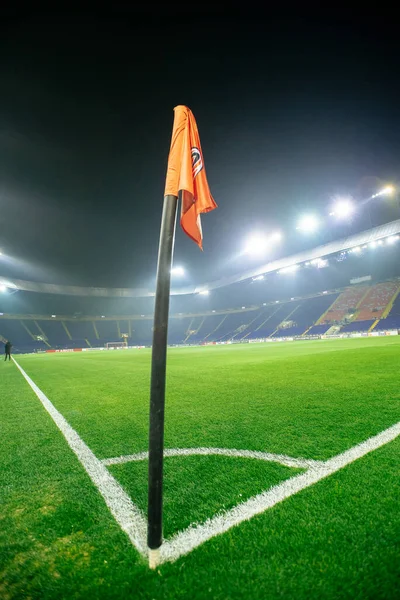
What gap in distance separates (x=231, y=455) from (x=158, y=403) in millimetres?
1360

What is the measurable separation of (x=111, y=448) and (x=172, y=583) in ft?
5.69

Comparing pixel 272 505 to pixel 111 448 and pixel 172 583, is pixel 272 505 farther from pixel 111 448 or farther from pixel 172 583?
pixel 111 448

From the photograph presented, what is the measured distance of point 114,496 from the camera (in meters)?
1.71

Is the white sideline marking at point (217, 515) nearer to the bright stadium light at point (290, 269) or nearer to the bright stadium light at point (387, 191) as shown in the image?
the bright stadium light at point (387, 191)

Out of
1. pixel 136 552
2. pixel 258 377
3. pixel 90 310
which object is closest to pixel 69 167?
pixel 258 377

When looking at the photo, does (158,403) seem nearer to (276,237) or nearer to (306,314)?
(276,237)

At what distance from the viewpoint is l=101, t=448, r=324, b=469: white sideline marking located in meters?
1.97

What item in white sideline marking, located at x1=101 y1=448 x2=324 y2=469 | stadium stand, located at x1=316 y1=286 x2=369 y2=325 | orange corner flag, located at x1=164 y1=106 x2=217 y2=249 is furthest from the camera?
stadium stand, located at x1=316 y1=286 x2=369 y2=325

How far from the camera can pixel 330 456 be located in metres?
2.04

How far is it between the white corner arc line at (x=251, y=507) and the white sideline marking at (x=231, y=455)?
11cm

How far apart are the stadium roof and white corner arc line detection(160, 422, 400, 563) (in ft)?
113

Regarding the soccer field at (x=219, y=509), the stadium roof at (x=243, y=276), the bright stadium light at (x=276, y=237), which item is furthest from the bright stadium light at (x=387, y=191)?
the soccer field at (x=219, y=509)

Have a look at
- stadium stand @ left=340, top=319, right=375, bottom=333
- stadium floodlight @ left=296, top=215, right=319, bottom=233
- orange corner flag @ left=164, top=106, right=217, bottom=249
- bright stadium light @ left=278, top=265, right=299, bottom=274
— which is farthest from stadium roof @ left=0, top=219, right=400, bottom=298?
orange corner flag @ left=164, top=106, right=217, bottom=249

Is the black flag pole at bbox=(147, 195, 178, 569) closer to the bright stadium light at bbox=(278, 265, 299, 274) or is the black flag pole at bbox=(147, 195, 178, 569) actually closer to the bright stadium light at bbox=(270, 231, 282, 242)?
the bright stadium light at bbox=(270, 231, 282, 242)
